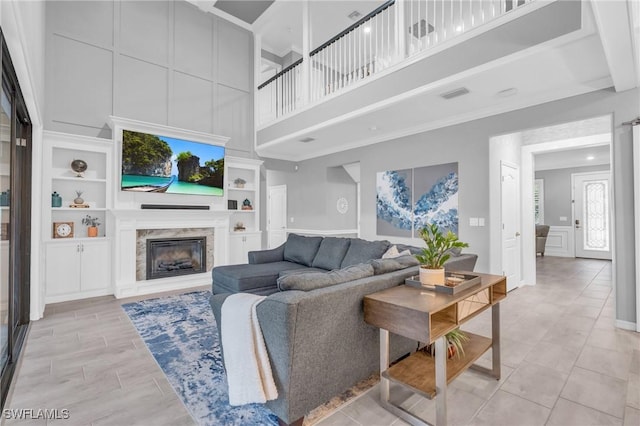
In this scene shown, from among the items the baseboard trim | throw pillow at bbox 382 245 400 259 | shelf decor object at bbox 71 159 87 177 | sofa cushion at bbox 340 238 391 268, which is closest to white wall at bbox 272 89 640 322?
the baseboard trim

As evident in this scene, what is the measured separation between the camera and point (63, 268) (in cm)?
436

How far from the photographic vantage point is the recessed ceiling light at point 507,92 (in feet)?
12.0

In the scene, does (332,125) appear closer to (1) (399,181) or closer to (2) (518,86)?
(1) (399,181)

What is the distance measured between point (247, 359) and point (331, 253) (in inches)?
102

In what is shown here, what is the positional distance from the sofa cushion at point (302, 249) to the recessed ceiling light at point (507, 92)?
299 centimetres

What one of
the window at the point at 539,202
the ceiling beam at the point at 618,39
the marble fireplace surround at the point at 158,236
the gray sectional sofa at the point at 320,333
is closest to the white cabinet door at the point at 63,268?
the marble fireplace surround at the point at 158,236

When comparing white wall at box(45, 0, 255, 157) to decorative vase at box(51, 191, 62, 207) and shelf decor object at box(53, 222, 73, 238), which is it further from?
shelf decor object at box(53, 222, 73, 238)

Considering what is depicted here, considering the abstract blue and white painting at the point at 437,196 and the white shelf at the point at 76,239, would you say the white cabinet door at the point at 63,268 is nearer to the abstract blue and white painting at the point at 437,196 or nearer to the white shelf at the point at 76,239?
the white shelf at the point at 76,239

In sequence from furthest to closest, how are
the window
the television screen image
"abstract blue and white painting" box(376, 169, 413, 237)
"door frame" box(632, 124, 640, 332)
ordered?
the window
"abstract blue and white painting" box(376, 169, 413, 237)
the television screen image
"door frame" box(632, 124, 640, 332)

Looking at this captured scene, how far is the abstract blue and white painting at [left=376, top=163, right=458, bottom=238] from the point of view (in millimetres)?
4812

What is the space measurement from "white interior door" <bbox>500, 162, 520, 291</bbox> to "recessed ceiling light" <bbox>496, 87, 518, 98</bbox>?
3.84ft

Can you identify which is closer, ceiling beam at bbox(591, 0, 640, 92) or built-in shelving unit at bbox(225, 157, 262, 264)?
ceiling beam at bbox(591, 0, 640, 92)

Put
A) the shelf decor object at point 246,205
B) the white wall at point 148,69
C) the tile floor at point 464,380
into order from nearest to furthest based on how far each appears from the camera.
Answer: the tile floor at point 464,380 → the white wall at point 148,69 → the shelf decor object at point 246,205

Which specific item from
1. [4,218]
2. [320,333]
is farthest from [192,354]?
[4,218]
